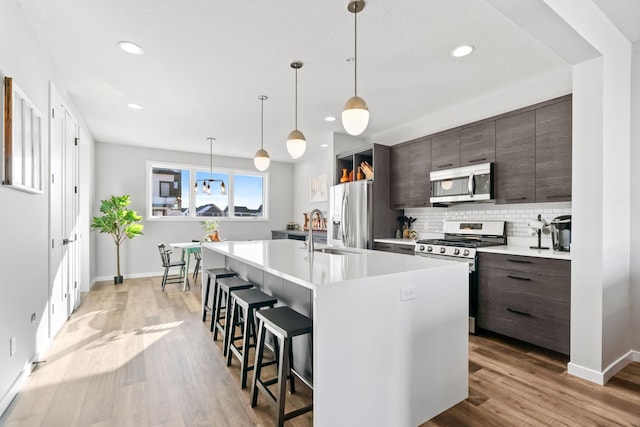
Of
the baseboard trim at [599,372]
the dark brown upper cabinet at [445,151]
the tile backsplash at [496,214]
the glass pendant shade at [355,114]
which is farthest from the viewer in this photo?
the dark brown upper cabinet at [445,151]

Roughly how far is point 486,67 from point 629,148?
1349 millimetres

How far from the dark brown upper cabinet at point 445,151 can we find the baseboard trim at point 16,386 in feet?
14.5

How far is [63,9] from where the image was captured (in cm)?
219

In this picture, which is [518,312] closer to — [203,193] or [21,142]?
[21,142]

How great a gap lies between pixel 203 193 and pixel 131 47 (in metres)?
4.43

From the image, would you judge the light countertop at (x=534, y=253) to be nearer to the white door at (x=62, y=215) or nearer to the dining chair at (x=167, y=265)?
the white door at (x=62, y=215)

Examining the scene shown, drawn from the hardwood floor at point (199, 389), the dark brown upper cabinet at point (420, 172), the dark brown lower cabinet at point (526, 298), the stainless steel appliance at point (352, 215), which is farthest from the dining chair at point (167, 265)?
the dark brown lower cabinet at point (526, 298)

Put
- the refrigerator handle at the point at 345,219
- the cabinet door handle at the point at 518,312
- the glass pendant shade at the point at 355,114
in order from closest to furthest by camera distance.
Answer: the glass pendant shade at the point at 355,114
the cabinet door handle at the point at 518,312
the refrigerator handle at the point at 345,219

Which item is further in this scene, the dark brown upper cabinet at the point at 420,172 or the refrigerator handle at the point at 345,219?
the refrigerator handle at the point at 345,219

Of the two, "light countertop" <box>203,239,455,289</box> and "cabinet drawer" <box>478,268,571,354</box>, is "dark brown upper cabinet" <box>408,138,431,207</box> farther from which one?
"light countertop" <box>203,239,455,289</box>

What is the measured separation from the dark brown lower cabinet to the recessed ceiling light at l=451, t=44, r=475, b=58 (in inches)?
74.7

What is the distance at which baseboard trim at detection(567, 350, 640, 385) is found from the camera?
2.31m

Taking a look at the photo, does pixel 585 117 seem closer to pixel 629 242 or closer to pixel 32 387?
pixel 629 242

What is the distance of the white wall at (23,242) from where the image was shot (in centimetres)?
197
